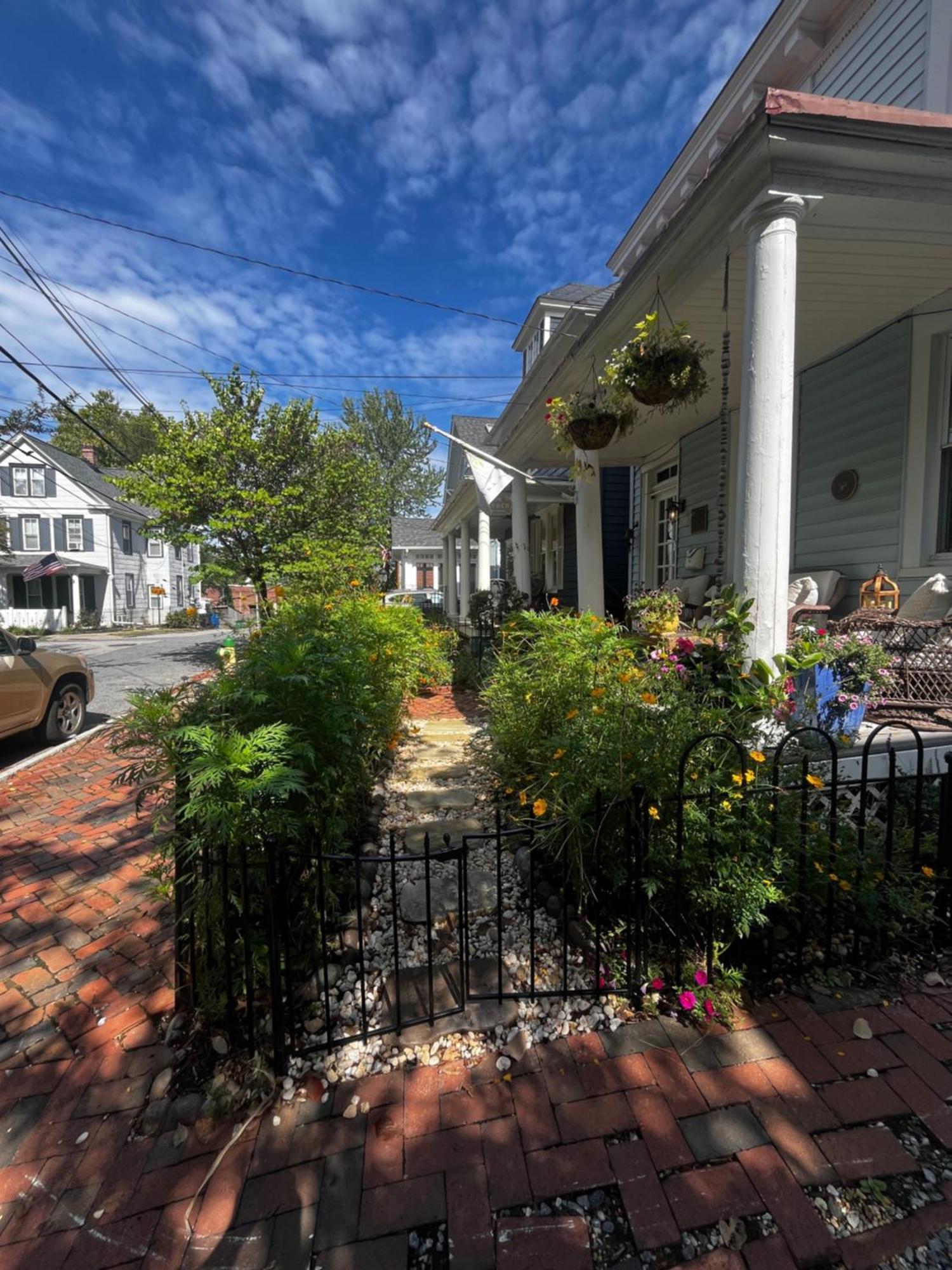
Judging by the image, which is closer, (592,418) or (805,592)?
(592,418)

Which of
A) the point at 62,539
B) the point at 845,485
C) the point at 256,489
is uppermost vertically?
the point at 62,539

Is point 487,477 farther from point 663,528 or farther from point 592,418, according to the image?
point 663,528

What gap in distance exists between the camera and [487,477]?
281 inches

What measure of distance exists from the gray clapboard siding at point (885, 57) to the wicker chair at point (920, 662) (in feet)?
14.5

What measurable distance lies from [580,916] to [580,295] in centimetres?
1429

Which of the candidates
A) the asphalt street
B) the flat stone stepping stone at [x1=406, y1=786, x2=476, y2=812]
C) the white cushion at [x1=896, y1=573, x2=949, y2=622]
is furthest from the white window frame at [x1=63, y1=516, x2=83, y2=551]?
the white cushion at [x1=896, y1=573, x2=949, y2=622]

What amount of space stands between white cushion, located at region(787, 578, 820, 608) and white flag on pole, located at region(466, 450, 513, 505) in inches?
140

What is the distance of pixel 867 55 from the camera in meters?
5.05

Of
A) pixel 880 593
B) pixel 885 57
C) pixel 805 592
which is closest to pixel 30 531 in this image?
pixel 805 592

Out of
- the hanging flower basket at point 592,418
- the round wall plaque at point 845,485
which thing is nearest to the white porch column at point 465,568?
the hanging flower basket at point 592,418

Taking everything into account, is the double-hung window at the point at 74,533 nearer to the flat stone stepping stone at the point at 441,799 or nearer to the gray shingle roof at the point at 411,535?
the gray shingle roof at the point at 411,535

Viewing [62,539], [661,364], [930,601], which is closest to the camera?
[661,364]

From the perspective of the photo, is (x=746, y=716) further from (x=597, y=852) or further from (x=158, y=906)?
(x=158, y=906)

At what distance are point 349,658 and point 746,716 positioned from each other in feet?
6.83
